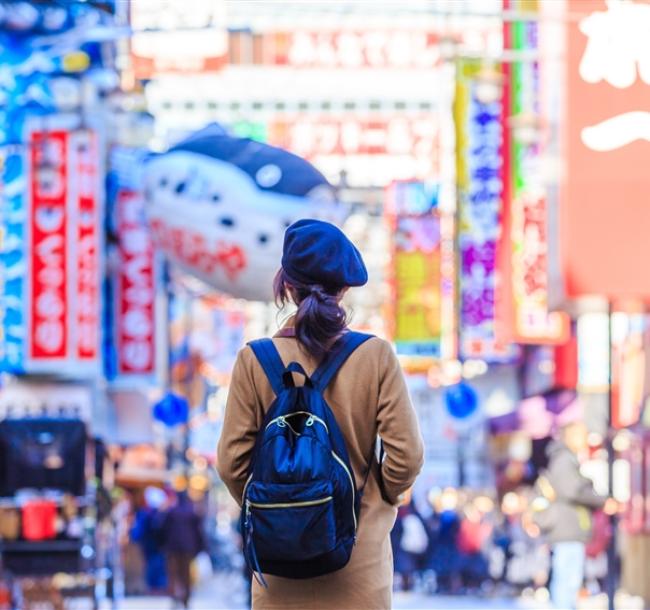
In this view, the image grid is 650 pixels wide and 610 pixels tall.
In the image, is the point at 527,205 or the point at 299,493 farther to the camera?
the point at 527,205

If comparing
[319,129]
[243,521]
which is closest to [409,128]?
[319,129]

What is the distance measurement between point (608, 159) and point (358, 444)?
852cm

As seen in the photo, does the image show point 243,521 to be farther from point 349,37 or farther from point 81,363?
point 349,37

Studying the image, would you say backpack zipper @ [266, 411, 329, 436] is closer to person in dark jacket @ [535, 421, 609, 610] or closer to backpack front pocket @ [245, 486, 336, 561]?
backpack front pocket @ [245, 486, 336, 561]

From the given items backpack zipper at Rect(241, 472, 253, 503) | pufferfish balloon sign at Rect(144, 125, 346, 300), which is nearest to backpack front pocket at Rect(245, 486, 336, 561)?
backpack zipper at Rect(241, 472, 253, 503)

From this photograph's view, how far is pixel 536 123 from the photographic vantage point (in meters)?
28.6

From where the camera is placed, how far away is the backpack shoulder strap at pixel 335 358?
551 cm

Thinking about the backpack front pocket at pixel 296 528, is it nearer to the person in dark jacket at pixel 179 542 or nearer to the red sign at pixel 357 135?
the person in dark jacket at pixel 179 542

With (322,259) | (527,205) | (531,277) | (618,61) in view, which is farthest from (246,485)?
(531,277)

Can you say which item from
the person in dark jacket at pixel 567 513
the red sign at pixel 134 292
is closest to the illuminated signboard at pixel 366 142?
the red sign at pixel 134 292

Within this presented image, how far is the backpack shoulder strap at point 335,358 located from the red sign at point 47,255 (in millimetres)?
15054

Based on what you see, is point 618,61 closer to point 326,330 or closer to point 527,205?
point 326,330

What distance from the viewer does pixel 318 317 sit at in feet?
18.0

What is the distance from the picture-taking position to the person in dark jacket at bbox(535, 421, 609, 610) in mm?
15750
